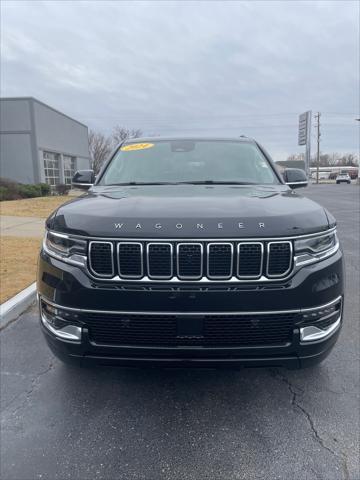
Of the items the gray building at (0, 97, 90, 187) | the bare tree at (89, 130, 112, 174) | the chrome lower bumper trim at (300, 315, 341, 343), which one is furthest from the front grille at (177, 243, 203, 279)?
the bare tree at (89, 130, 112, 174)

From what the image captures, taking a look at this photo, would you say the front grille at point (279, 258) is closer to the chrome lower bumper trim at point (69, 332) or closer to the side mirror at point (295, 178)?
the chrome lower bumper trim at point (69, 332)

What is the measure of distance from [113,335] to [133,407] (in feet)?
2.33

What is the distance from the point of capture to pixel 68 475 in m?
1.91

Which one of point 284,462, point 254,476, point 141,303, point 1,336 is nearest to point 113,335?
point 141,303

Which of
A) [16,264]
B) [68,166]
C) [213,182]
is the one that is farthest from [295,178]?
[68,166]

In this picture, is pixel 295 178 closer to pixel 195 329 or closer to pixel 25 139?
pixel 195 329

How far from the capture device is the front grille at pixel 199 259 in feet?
6.41

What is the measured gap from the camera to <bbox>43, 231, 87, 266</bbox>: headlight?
2.06 m

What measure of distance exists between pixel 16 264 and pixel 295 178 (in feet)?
14.2

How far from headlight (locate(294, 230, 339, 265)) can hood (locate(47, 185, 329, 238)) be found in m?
0.06

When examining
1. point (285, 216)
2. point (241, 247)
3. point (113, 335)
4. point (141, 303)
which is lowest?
point (113, 335)

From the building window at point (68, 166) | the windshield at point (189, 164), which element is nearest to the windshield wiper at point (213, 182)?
the windshield at point (189, 164)

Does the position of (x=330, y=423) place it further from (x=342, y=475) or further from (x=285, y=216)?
(x=285, y=216)

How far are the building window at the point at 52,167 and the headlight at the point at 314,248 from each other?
29322 millimetres
